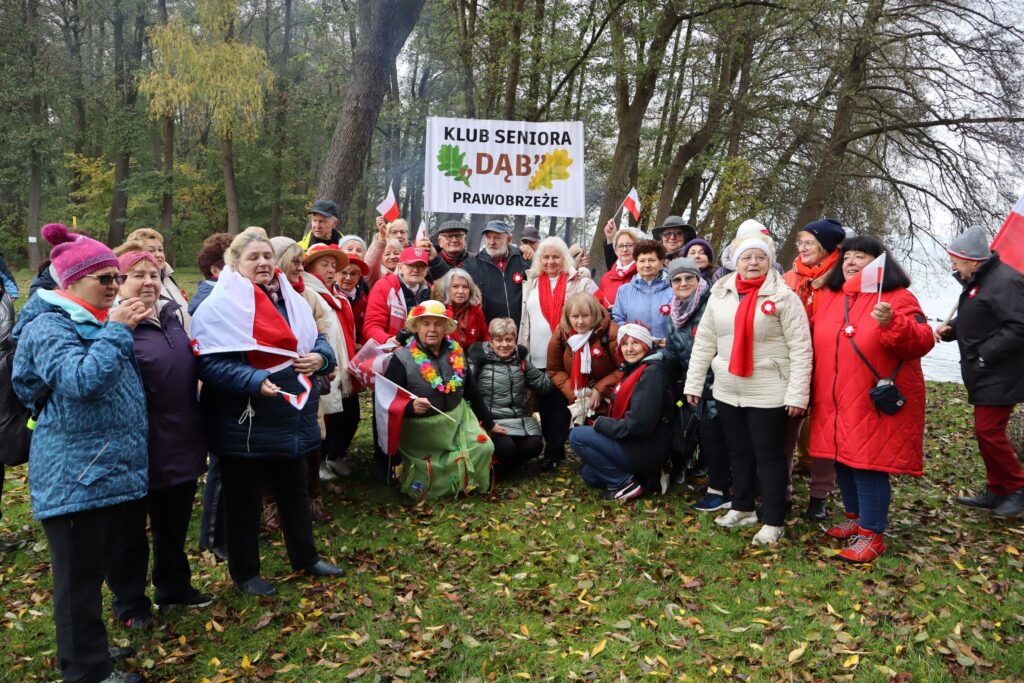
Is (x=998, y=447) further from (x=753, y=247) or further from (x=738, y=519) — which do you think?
(x=753, y=247)

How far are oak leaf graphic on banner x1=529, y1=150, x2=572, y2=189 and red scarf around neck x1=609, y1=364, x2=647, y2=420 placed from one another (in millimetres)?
3208

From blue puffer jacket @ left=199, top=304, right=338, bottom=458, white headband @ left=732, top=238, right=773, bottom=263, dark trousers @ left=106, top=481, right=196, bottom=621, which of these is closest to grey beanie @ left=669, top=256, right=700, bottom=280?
white headband @ left=732, top=238, right=773, bottom=263

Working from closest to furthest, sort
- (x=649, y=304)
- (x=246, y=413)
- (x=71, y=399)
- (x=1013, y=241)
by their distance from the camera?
(x=71, y=399) < (x=246, y=413) < (x=1013, y=241) < (x=649, y=304)

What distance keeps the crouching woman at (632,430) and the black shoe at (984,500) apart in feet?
8.37

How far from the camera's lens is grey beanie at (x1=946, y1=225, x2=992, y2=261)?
5.31 meters

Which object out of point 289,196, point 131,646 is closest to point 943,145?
point 131,646

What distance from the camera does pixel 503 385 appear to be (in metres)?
6.36

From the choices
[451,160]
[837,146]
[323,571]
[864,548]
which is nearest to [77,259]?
[323,571]

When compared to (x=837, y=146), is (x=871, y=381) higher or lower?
lower

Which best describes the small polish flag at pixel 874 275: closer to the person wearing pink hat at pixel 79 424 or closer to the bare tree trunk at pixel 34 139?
the person wearing pink hat at pixel 79 424

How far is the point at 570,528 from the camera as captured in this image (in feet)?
17.7

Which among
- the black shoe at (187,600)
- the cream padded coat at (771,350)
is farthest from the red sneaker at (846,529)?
the black shoe at (187,600)

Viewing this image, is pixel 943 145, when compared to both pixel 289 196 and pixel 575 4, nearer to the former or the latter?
pixel 575 4

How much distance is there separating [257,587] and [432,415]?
6.64ft
